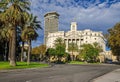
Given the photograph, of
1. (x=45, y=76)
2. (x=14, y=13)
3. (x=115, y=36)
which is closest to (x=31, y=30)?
(x=14, y=13)

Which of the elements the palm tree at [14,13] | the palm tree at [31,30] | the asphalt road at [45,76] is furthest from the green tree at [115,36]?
the asphalt road at [45,76]

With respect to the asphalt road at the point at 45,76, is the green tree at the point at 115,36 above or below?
above

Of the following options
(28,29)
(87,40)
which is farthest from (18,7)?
(87,40)

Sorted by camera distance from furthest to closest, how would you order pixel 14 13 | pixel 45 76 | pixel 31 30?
pixel 31 30, pixel 14 13, pixel 45 76

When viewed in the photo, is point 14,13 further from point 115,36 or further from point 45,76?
point 115,36

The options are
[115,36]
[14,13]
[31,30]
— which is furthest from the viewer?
[115,36]

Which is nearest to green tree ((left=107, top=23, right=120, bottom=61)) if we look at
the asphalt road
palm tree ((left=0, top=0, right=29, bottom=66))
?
palm tree ((left=0, top=0, right=29, bottom=66))

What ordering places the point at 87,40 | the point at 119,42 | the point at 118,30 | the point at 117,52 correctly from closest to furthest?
the point at 119,42, the point at 118,30, the point at 117,52, the point at 87,40

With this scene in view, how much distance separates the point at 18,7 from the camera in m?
48.5

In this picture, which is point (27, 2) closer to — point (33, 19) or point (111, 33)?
point (33, 19)

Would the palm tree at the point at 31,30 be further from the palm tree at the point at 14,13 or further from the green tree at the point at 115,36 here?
the green tree at the point at 115,36

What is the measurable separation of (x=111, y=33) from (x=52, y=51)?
47031 millimetres

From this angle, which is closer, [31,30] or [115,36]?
[31,30]

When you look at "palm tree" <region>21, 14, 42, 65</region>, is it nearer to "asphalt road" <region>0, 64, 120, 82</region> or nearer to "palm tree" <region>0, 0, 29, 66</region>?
"palm tree" <region>0, 0, 29, 66</region>
